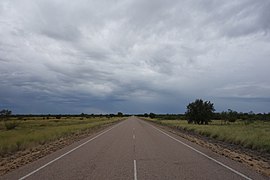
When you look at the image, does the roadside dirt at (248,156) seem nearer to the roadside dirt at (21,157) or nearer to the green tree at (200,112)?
the roadside dirt at (21,157)

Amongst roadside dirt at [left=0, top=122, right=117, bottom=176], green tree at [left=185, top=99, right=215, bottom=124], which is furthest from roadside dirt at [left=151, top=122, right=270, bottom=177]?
green tree at [left=185, top=99, right=215, bottom=124]

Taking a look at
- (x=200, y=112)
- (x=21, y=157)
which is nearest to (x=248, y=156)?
(x=21, y=157)

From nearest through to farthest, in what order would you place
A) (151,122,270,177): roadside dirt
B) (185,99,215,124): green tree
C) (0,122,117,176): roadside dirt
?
(151,122,270,177): roadside dirt
(0,122,117,176): roadside dirt
(185,99,215,124): green tree

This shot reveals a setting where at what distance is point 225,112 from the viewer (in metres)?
73.8

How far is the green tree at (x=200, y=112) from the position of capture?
73.5m

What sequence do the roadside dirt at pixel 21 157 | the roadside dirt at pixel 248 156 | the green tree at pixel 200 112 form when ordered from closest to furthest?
1. the roadside dirt at pixel 248 156
2. the roadside dirt at pixel 21 157
3. the green tree at pixel 200 112

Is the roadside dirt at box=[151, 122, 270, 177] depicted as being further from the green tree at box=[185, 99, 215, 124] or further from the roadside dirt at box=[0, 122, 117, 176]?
the green tree at box=[185, 99, 215, 124]

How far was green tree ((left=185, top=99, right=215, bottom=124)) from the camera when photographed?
241 ft

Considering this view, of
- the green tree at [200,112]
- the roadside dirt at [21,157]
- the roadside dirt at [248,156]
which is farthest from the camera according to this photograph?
the green tree at [200,112]

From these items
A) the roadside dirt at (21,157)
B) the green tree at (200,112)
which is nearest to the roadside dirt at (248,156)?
the roadside dirt at (21,157)

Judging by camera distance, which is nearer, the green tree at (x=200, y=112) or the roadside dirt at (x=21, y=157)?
the roadside dirt at (x=21, y=157)

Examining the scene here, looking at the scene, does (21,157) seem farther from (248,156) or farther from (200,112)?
(200,112)

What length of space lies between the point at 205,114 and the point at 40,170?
64953 mm

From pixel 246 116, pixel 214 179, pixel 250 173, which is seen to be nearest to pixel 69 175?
pixel 214 179
